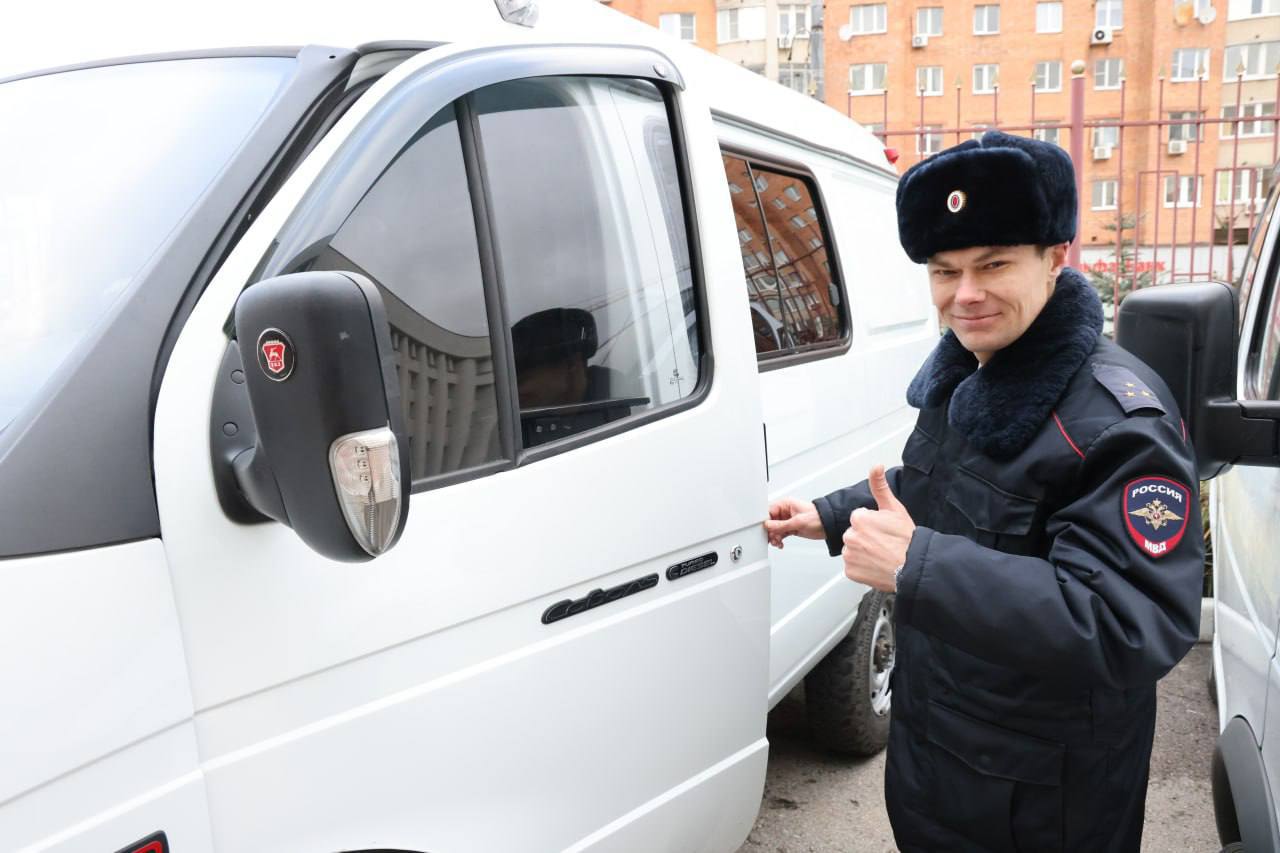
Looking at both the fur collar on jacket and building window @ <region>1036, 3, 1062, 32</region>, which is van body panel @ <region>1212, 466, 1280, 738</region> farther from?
building window @ <region>1036, 3, 1062, 32</region>

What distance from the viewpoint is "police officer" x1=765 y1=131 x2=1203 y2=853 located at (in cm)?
151

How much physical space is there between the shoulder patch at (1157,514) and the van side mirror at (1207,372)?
0.82 feet

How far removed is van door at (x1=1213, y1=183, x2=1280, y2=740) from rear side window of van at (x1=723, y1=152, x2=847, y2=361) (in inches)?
46.0

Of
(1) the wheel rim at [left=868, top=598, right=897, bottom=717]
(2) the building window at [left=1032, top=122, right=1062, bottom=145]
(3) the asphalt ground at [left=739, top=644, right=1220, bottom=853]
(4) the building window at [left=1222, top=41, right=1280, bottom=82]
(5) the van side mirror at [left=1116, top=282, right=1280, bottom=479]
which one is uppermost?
(4) the building window at [left=1222, top=41, right=1280, bottom=82]

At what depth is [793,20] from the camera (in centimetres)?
3600

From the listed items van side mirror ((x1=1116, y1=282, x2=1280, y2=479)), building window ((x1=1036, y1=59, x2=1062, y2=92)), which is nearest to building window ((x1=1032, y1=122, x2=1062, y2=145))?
van side mirror ((x1=1116, y1=282, x2=1280, y2=479))

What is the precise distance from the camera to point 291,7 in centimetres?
168

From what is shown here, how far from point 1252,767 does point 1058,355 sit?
933mm

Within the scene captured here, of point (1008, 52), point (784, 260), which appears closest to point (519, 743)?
point (784, 260)

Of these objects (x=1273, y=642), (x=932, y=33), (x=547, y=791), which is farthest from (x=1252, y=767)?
(x=932, y=33)

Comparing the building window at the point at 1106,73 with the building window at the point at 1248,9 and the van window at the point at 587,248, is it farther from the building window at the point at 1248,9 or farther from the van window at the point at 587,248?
the van window at the point at 587,248

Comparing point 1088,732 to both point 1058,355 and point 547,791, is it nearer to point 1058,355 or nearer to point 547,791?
point 1058,355

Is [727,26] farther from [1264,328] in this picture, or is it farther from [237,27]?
[237,27]

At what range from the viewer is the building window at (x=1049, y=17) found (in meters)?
36.2
